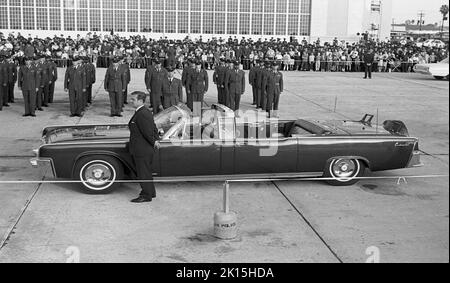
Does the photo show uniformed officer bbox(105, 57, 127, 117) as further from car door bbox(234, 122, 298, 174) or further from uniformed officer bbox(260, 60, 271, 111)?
car door bbox(234, 122, 298, 174)

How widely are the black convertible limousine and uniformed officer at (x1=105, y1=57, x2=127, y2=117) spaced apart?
5.74 metres

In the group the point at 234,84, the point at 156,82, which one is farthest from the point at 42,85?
the point at 234,84

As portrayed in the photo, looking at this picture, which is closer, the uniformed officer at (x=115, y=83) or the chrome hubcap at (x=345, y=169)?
the chrome hubcap at (x=345, y=169)

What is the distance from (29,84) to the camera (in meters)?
14.0

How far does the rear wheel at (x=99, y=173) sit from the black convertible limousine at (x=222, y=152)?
0.04ft

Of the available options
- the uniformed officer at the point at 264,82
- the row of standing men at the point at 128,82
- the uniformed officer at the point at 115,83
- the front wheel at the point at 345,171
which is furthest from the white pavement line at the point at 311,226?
the uniformed officer at the point at 264,82

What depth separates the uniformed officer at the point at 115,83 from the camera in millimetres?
14023

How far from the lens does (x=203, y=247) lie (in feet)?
19.1

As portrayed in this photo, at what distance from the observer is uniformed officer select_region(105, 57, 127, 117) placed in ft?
46.0

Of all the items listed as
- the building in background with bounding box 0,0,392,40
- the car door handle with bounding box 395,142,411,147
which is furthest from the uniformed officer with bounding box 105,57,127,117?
the building in background with bounding box 0,0,392,40

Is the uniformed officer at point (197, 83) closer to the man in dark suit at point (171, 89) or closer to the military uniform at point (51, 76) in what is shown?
the man in dark suit at point (171, 89)

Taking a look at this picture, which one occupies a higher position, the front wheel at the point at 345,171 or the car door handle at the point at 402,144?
the car door handle at the point at 402,144
